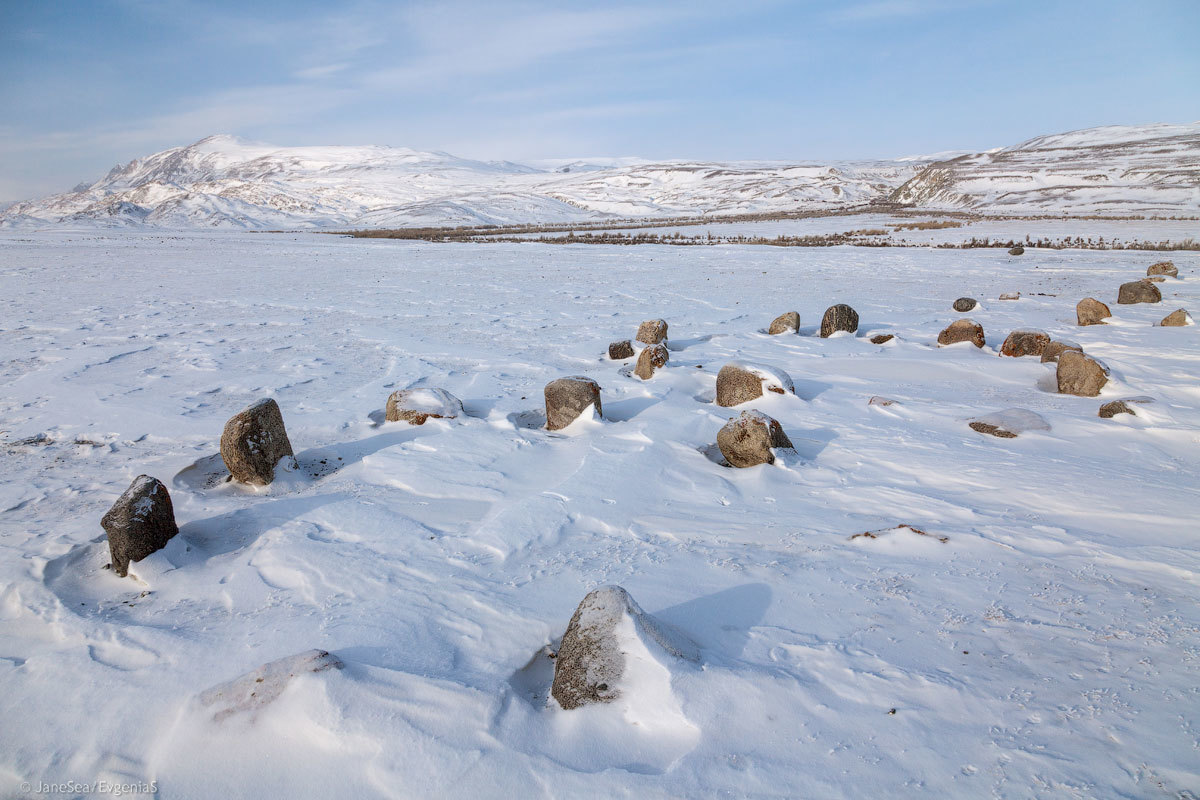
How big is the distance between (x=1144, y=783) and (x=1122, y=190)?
46546 millimetres


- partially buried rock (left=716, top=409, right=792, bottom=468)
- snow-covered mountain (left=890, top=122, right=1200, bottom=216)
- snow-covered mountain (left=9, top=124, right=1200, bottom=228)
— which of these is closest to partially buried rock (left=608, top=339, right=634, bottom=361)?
partially buried rock (left=716, top=409, right=792, bottom=468)

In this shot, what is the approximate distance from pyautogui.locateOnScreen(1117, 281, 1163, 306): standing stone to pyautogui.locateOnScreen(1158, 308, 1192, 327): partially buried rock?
176cm

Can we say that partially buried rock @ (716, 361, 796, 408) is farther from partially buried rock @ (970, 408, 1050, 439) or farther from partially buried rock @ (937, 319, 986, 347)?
partially buried rock @ (937, 319, 986, 347)

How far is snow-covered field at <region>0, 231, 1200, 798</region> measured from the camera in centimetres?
204

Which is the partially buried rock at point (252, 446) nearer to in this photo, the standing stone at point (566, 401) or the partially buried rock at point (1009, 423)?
the standing stone at point (566, 401)

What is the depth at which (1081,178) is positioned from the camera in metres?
40.8

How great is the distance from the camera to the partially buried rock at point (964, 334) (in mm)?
7637

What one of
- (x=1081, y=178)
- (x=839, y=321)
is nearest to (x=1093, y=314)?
(x=839, y=321)

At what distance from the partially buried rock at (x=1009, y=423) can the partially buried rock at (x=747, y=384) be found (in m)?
1.51

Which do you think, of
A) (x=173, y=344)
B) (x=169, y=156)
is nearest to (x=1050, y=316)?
(x=173, y=344)

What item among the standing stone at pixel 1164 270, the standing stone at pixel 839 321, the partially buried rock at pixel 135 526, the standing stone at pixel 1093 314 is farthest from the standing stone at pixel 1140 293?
the partially buried rock at pixel 135 526

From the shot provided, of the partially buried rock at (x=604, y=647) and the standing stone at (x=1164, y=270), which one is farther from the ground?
the standing stone at (x=1164, y=270)

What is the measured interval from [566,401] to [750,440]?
1594 millimetres

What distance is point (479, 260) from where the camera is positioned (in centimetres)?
1884
